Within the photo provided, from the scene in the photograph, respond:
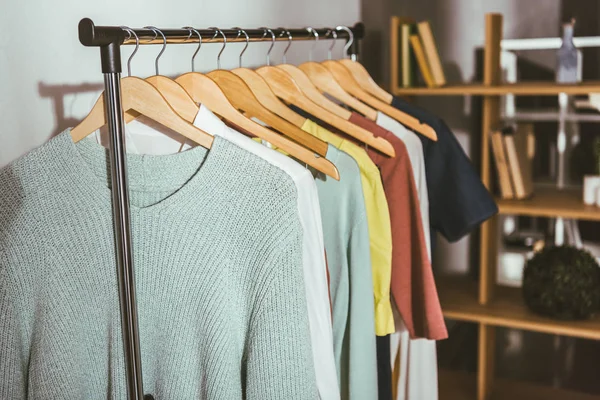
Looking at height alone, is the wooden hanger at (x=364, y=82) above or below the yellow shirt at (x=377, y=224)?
above

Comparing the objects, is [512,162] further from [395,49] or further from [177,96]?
[177,96]

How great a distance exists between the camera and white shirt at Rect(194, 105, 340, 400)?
1.18m

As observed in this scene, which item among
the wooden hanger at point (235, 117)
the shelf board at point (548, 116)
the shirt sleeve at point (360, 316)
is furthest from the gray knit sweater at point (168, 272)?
the shelf board at point (548, 116)

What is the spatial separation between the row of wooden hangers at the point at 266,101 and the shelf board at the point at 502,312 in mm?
1057

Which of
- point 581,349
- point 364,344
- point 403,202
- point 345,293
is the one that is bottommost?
point 581,349

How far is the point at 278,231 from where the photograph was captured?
1103 millimetres

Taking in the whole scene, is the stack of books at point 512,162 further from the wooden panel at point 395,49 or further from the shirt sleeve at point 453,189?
the shirt sleeve at point 453,189

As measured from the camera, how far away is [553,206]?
249 cm

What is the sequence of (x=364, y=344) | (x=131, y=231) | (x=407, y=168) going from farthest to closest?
(x=407, y=168) → (x=364, y=344) → (x=131, y=231)

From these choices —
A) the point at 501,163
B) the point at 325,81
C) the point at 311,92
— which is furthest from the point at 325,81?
the point at 501,163

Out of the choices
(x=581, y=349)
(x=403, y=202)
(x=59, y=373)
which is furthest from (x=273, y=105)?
(x=581, y=349)

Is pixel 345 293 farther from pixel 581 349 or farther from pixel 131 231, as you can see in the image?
pixel 581 349

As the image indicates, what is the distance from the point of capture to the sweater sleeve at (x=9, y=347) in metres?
1.15

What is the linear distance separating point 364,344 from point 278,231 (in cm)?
44
